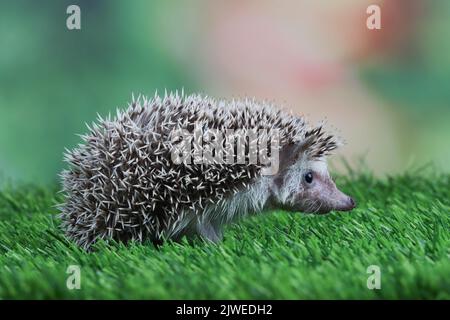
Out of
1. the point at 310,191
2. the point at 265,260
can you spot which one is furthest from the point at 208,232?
the point at 265,260

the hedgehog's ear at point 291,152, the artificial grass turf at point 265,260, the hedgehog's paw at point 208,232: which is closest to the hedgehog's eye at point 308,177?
the hedgehog's ear at point 291,152

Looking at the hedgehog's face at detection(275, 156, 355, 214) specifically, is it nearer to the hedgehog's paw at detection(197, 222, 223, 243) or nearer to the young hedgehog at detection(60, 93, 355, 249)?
the young hedgehog at detection(60, 93, 355, 249)

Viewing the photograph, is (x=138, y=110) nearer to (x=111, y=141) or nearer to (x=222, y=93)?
(x=111, y=141)

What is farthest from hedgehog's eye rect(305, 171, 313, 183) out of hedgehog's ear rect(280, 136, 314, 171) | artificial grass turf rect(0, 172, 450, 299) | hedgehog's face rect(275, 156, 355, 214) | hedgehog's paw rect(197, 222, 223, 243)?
hedgehog's paw rect(197, 222, 223, 243)

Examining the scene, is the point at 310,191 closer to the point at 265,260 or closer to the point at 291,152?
the point at 291,152

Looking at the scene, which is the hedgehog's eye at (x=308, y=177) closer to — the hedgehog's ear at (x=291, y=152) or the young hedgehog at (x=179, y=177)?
the young hedgehog at (x=179, y=177)

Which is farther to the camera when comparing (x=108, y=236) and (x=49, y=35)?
(x=49, y=35)
